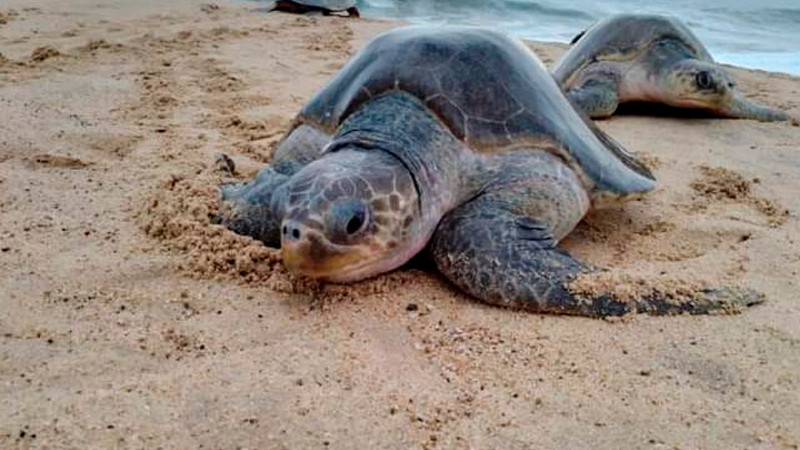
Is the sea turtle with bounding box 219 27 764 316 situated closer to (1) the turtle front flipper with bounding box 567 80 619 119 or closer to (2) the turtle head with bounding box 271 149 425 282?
(2) the turtle head with bounding box 271 149 425 282

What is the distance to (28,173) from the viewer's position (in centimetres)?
313

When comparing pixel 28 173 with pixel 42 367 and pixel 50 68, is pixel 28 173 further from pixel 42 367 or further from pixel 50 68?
pixel 50 68

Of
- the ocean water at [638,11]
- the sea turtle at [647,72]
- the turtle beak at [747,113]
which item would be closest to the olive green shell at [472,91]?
the sea turtle at [647,72]

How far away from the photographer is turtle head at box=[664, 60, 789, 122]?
208 inches

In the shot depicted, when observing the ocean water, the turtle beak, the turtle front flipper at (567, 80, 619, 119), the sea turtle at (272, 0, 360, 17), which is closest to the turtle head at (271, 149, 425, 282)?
the turtle front flipper at (567, 80, 619, 119)

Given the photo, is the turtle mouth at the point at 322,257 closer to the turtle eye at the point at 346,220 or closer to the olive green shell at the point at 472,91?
the turtle eye at the point at 346,220

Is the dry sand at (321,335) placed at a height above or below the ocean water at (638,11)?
above

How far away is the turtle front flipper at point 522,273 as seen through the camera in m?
2.20

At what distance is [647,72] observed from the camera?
17.9 feet

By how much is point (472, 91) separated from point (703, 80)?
3.26 meters

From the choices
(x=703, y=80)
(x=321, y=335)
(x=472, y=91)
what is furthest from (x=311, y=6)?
(x=321, y=335)

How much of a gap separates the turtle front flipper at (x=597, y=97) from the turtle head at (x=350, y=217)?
3.10 meters

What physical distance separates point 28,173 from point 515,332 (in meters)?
2.13

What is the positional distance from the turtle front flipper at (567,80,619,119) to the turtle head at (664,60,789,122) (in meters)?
0.41
